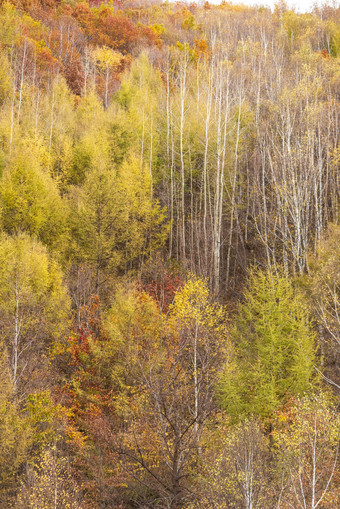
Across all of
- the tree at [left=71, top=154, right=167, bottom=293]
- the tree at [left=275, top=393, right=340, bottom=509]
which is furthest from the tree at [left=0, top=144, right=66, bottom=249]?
the tree at [left=275, top=393, right=340, bottom=509]

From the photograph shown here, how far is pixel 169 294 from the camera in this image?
80.0ft

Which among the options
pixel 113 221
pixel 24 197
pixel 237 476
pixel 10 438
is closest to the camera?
pixel 237 476

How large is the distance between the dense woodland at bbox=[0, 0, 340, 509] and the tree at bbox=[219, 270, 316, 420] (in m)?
0.09

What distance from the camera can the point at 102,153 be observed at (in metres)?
28.4

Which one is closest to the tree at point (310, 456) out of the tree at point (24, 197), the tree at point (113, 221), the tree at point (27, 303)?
the tree at point (27, 303)

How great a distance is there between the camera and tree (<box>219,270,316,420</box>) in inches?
695

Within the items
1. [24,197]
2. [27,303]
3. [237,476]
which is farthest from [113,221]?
[237,476]

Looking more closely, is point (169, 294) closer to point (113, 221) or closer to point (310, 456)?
point (113, 221)

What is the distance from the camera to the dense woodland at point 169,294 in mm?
15109

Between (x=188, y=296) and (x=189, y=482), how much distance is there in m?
7.72

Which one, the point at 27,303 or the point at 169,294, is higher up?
the point at 27,303

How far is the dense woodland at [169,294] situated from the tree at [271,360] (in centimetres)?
9

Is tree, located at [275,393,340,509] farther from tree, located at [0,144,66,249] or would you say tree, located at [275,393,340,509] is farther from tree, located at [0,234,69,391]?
tree, located at [0,144,66,249]

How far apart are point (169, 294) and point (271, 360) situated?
762 cm
